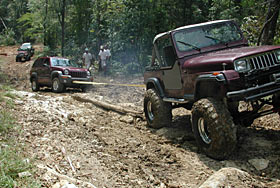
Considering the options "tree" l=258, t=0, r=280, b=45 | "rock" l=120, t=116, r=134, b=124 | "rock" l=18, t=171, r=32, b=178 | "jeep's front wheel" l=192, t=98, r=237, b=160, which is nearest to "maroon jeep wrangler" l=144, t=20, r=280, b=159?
"jeep's front wheel" l=192, t=98, r=237, b=160

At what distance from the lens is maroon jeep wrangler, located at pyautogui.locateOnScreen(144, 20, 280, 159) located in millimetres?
4383

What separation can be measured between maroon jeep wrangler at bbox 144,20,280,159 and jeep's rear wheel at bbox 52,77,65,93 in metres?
7.03

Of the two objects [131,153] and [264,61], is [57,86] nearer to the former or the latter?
[131,153]

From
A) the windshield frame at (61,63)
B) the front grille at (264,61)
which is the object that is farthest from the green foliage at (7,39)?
the front grille at (264,61)

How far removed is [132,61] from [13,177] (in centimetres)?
1581

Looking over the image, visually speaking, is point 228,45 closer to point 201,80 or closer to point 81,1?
point 201,80

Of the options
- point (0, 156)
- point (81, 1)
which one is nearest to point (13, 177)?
point (0, 156)

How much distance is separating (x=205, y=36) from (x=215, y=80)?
1.83 metres

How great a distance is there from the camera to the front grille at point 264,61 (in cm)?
446

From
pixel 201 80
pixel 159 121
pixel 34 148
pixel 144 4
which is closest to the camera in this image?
pixel 34 148

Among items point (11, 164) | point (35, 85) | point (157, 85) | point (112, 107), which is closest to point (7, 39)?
point (35, 85)

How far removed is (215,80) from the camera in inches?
177

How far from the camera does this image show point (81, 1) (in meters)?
25.0

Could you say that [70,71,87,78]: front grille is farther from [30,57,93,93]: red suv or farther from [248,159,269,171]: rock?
[248,159,269,171]: rock
